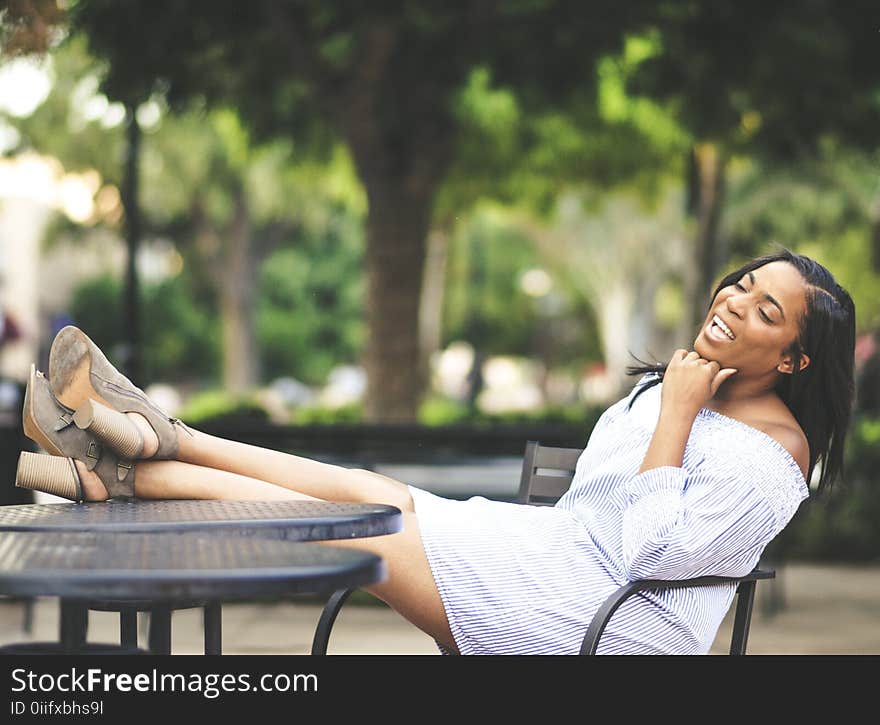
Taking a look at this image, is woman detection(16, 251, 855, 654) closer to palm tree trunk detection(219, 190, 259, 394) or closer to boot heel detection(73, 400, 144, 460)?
boot heel detection(73, 400, 144, 460)

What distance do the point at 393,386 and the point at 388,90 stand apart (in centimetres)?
235

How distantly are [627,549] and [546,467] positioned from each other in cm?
88

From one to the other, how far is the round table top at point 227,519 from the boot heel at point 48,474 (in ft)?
0.16

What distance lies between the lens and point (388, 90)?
33.4 ft

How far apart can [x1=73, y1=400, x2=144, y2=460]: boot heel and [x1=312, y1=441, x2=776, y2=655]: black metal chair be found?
595mm

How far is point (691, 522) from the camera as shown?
2961 mm

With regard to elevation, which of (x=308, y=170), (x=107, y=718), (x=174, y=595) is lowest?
(x=107, y=718)

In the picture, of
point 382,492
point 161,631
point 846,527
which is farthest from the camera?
point 846,527

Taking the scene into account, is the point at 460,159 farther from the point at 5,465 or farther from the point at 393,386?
the point at 5,465

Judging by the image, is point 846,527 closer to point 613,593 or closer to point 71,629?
point 613,593

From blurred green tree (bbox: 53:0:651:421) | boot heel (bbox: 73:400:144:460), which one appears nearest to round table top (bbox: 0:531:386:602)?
boot heel (bbox: 73:400:144:460)

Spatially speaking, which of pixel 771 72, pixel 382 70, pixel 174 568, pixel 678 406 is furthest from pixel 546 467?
pixel 382 70

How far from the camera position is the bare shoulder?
3.25 m

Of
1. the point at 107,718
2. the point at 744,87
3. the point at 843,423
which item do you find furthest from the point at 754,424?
the point at 744,87
